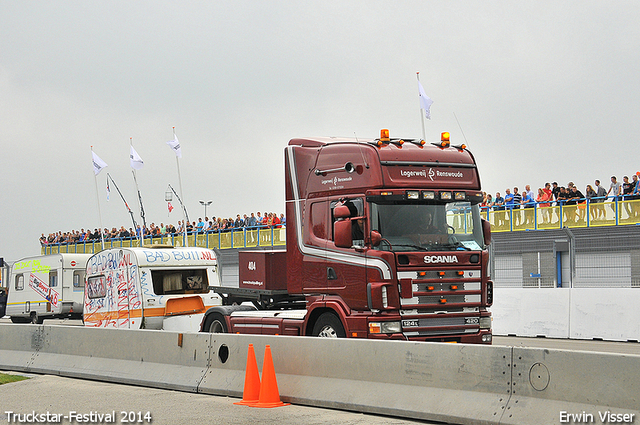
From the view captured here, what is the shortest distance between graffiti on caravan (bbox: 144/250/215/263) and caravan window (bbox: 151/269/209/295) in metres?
0.31

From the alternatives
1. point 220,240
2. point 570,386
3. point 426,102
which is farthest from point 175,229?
point 570,386

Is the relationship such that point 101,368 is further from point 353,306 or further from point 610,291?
point 610,291

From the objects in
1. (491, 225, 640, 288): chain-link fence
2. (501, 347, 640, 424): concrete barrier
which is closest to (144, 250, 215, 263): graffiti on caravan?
(491, 225, 640, 288): chain-link fence

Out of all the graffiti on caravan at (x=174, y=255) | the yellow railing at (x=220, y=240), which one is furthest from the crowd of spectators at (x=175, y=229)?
the graffiti on caravan at (x=174, y=255)

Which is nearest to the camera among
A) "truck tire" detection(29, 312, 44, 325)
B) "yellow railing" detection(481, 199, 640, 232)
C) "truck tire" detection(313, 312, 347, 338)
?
"truck tire" detection(313, 312, 347, 338)

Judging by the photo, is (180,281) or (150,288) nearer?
(150,288)

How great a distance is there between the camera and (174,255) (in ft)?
61.5

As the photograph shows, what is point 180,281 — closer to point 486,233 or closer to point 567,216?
point 486,233

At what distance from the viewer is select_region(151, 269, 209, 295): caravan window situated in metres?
18.3

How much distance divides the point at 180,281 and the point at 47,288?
Result: 11198mm

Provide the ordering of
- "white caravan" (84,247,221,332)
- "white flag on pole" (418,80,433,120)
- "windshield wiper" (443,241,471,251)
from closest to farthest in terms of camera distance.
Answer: "windshield wiper" (443,241,471,251) < "white caravan" (84,247,221,332) < "white flag on pole" (418,80,433,120)

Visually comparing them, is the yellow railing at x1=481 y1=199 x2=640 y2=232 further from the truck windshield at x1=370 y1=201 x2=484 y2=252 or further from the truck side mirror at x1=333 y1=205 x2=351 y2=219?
the truck side mirror at x1=333 y1=205 x2=351 y2=219

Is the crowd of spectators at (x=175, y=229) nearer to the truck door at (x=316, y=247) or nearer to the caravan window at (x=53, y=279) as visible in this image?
the caravan window at (x=53, y=279)

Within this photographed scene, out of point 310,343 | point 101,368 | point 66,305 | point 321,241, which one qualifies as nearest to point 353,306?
point 321,241
